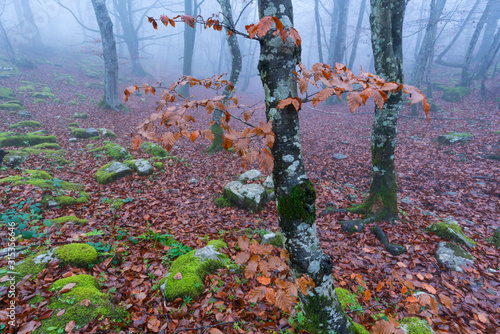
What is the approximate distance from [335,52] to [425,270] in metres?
20.5

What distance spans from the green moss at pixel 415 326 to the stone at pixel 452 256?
1711 mm

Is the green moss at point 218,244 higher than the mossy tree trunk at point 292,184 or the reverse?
the reverse

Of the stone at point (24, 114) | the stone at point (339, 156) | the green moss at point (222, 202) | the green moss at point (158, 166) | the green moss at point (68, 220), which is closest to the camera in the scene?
the green moss at point (68, 220)

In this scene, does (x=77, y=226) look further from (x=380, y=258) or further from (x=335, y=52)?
(x=335, y=52)

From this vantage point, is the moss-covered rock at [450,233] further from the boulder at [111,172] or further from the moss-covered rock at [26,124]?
the moss-covered rock at [26,124]

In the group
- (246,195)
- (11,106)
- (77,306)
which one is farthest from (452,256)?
(11,106)

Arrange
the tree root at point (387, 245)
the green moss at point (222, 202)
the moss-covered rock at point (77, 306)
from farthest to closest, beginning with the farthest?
the green moss at point (222, 202) < the tree root at point (387, 245) < the moss-covered rock at point (77, 306)

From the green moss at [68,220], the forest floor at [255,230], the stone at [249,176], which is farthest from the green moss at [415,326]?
the green moss at [68,220]

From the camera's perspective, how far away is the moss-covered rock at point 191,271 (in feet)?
10.2

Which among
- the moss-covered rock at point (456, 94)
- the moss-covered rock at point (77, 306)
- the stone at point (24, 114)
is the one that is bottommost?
the moss-covered rock at point (77, 306)

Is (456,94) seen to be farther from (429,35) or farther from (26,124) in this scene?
(26,124)

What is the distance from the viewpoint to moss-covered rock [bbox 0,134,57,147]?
8.13 m

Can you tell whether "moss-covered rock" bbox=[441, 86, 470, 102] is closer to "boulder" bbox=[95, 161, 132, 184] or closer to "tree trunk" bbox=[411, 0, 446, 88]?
"tree trunk" bbox=[411, 0, 446, 88]

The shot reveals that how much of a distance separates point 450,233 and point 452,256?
0.73 meters
